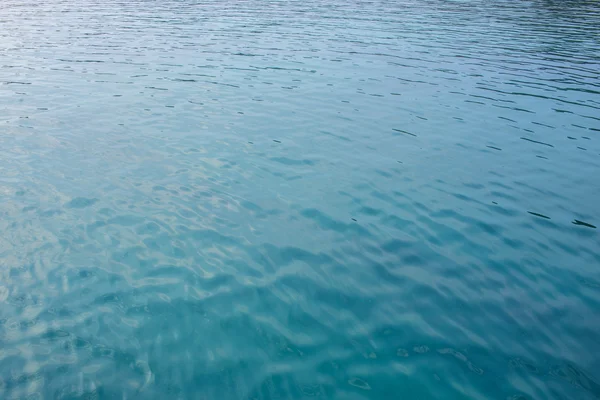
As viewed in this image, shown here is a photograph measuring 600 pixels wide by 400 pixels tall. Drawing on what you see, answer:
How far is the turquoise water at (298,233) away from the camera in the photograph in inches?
360

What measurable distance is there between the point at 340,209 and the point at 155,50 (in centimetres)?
2587

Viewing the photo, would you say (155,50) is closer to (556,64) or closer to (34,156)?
(34,156)

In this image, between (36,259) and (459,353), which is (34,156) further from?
(459,353)

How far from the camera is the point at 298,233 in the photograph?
13383 mm

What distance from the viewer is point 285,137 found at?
19906 mm

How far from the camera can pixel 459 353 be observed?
9.49 m

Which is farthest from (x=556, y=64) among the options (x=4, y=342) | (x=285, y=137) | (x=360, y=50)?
(x=4, y=342)

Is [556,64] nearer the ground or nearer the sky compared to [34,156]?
nearer the sky

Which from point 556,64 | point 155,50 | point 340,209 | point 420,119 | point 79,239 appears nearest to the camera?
point 79,239

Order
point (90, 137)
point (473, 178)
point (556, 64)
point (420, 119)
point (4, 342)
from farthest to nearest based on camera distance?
point (556, 64) → point (420, 119) → point (90, 137) → point (473, 178) → point (4, 342)

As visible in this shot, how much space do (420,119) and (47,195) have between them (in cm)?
1586

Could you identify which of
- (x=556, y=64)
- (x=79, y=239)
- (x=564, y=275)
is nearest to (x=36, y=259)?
(x=79, y=239)

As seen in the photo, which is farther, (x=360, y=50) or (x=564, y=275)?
(x=360, y=50)

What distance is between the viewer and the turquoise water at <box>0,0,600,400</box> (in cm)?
915
